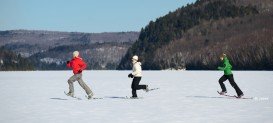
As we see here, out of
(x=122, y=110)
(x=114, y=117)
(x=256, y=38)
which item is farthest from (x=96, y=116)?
(x=256, y=38)

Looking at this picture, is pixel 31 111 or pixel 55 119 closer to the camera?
pixel 55 119

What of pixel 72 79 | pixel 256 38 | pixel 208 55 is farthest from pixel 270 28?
pixel 72 79

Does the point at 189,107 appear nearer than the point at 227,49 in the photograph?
Yes

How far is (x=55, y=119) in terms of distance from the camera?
1392cm

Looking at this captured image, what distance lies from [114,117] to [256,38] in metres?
182

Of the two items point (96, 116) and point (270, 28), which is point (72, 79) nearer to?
point (96, 116)

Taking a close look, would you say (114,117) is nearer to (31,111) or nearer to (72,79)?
(31,111)

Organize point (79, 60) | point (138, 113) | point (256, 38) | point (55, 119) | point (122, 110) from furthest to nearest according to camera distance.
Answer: point (256, 38)
point (79, 60)
point (122, 110)
point (138, 113)
point (55, 119)

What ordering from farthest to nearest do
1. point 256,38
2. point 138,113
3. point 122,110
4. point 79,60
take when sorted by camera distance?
1. point 256,38
2. point 79,60
3. point 122,110
4. point 138,113

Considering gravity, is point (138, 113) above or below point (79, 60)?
below

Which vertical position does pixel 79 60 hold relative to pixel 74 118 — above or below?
above

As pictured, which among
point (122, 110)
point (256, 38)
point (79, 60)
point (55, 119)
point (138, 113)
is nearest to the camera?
point (55, 119)

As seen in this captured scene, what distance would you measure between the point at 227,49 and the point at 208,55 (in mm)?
7078

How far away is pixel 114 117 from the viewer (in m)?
14.5
